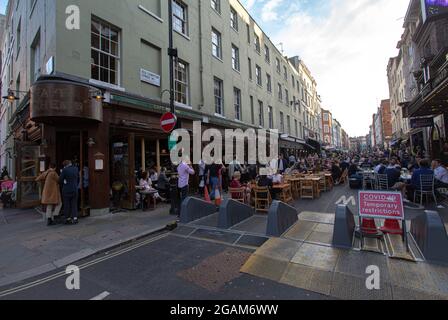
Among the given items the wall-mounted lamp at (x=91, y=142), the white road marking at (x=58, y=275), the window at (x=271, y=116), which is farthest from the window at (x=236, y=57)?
the white road marking at (x=58, y=275)

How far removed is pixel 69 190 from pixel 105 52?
17.5 ft

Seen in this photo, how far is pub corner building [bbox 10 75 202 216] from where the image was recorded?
7.09m

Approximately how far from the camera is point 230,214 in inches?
243

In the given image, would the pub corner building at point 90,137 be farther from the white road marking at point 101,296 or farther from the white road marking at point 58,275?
the white road marking at point 101,296

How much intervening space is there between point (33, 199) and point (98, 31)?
7725 mm

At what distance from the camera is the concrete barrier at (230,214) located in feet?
19.7

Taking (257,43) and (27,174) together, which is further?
(257,43)

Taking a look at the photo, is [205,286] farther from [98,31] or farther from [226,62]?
[226,62]

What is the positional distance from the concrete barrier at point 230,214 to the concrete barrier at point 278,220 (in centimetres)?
119

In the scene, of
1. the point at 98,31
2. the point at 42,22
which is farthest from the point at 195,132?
the point at 42,22

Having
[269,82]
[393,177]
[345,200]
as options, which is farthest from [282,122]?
[345,200]

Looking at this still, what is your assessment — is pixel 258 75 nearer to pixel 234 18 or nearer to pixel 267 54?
pixel 267 54

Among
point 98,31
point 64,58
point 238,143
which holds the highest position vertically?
point 98,31
